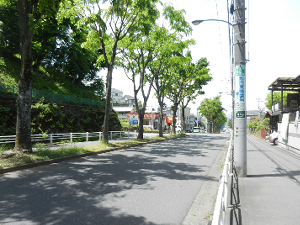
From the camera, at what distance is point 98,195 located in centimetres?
522

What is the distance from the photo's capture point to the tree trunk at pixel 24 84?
9.05 m

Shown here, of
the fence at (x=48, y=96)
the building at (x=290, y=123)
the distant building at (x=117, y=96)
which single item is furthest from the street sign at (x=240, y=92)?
the distant building at (x=117, y=96)

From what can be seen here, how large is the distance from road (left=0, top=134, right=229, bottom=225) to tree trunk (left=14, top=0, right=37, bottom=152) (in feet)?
5.98

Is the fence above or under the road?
above

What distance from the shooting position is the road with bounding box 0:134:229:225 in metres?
4.04

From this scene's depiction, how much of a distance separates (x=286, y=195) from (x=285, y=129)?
43.1 ft

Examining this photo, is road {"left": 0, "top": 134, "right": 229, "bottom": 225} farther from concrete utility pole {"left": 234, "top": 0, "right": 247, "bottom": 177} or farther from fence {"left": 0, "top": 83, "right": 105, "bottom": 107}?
fence {"left": 0, "top": 83, "right": 105, "bottom": 107}

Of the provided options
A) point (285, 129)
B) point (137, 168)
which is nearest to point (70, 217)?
point (137, 168)

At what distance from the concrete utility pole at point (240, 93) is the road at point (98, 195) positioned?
48.1 inches

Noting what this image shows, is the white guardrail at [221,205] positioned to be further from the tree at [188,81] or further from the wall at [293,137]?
the tree at [188,81]

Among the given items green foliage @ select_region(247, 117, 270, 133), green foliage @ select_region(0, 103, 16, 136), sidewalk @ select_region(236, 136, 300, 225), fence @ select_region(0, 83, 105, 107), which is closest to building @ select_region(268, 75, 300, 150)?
sidewalk @ select_region(236, 136, 300, 225)

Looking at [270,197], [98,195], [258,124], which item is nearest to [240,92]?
[270,197]

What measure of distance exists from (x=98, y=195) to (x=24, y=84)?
620cm

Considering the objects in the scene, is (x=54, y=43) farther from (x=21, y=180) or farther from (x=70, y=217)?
(x=70, y=217)
